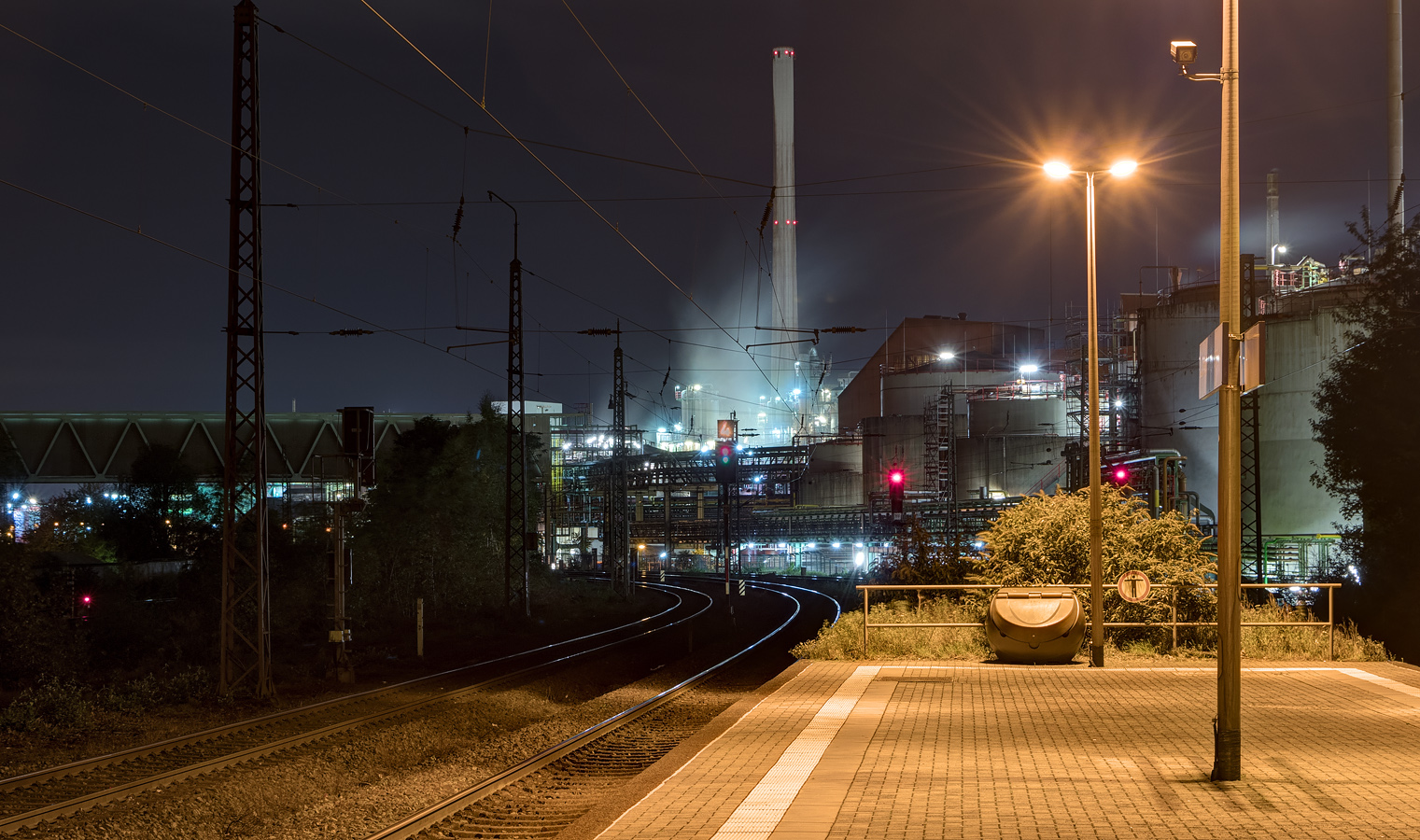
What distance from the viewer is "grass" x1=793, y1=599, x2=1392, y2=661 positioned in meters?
17.8

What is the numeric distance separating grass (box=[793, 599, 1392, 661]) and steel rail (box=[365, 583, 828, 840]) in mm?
2969

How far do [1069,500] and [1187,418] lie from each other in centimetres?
4702

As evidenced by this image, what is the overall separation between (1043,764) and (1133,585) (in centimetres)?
742

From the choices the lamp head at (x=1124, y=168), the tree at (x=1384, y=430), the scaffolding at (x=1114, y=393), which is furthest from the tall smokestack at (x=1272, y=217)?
the lamp head at (x=1124, y=168)

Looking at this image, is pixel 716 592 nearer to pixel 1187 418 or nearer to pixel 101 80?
pixel 1187 418

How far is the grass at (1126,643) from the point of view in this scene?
17812 millimetres

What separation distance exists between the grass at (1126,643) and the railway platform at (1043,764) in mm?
2506

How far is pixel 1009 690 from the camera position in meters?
14.5

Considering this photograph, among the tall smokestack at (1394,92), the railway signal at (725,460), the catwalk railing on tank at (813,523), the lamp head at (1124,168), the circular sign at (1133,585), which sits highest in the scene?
the tall smokestack at (1394,92)

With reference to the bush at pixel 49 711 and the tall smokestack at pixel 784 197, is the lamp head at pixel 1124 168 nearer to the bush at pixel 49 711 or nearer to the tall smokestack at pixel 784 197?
the bush at pixel 49 711

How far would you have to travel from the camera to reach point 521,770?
516 inches

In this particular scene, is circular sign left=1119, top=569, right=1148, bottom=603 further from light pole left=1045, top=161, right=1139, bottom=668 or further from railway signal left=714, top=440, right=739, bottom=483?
railway signal left=714, top=440, right=739, bottom=483

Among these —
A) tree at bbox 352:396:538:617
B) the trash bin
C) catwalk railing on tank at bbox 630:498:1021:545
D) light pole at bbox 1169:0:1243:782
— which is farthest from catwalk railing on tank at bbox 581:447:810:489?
light pole at bbox 1169:0:1243:782

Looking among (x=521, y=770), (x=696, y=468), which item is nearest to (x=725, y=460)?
(x=521, y=770)
